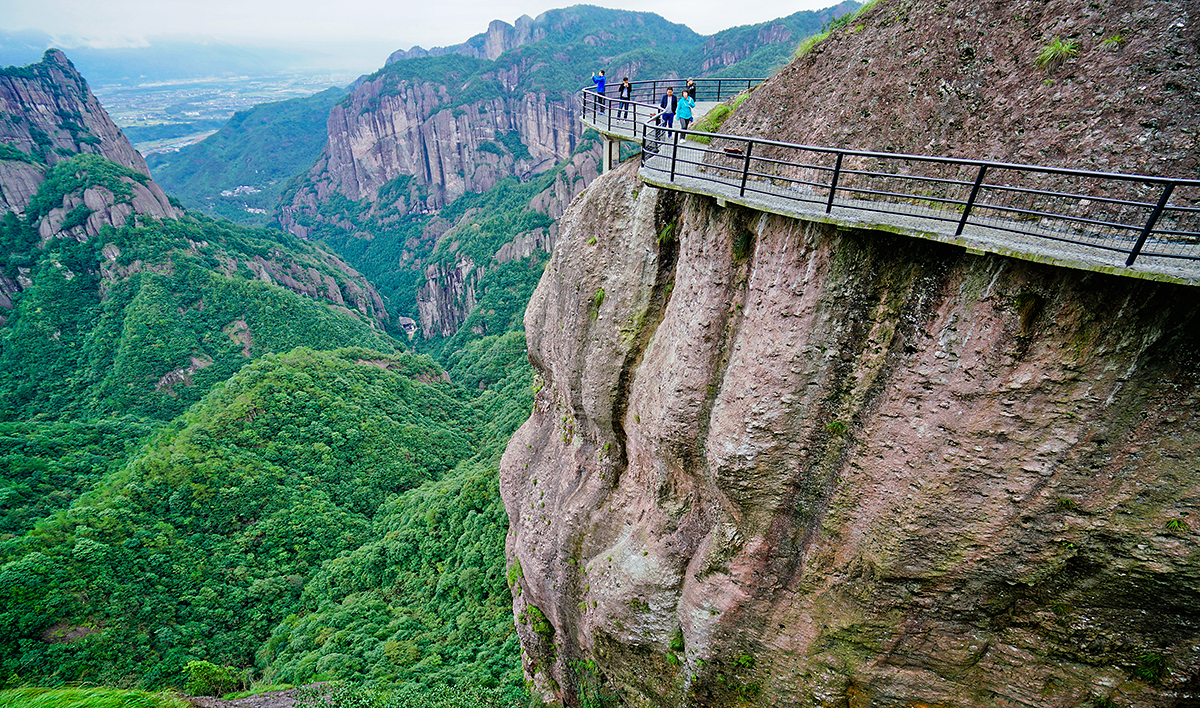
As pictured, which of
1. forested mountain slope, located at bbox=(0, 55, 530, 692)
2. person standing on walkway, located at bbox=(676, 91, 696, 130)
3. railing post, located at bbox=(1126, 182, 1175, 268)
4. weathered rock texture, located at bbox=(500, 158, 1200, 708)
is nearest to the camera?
railing post, located at bbox=(1126, 182, 1175, 268)

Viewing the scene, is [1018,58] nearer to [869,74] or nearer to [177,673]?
[869,74]

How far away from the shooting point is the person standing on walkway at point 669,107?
15.3 meters

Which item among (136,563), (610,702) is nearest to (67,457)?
(136,563)

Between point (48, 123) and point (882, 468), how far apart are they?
6831 inches

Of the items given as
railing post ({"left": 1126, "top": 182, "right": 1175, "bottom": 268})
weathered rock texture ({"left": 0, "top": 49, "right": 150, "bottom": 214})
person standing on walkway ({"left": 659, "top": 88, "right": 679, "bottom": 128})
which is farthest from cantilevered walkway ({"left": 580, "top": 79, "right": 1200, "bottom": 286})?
weathered rock texture ({"left": 0, "top": 49, "right": 150, "bottom": 214})

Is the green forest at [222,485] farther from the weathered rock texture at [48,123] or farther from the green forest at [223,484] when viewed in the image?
the weathered rock texture at [48,123]

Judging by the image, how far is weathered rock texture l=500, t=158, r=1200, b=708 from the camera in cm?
718

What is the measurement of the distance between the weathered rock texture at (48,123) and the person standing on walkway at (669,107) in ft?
414

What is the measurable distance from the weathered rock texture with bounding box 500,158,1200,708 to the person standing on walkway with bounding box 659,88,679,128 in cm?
212

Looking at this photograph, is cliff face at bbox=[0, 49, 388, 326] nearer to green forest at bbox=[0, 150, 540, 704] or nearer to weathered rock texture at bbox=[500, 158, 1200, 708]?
green forest at bbox=[0, 150, 540, 704]

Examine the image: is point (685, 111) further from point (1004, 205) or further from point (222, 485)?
point (222, 485)

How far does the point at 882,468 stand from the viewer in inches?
363

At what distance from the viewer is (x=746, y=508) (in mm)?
11055

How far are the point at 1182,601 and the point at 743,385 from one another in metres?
7.06
